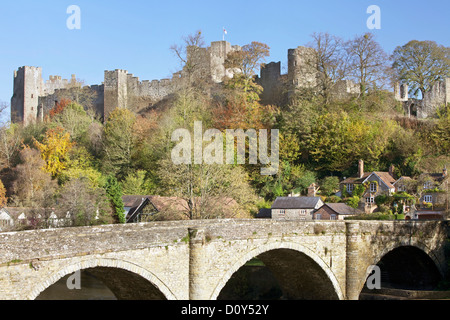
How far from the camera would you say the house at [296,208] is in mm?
33906

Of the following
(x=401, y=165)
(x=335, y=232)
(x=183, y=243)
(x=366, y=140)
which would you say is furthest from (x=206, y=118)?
(x=183, y=243)

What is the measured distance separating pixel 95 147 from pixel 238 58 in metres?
14.6

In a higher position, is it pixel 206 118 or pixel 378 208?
pixel 206 118

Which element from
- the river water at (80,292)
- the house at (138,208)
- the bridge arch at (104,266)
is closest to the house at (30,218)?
the house at (138,208)

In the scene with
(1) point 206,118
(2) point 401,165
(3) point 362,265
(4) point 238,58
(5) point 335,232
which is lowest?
(3) point 362,265

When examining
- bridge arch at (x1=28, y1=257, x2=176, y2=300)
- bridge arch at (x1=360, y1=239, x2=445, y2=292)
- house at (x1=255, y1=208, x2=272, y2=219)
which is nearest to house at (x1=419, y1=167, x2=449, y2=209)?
bridge arch at (x1=360, y1=239, x2=445, y2=292)

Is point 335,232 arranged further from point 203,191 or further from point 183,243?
point 203,191

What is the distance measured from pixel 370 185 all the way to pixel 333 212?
11.7 ft

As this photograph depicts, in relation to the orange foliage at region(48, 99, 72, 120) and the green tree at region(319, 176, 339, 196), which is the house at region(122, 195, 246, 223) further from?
the orange foliage at region(48, 99, 72, 120)

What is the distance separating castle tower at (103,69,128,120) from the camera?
5325 centimetres

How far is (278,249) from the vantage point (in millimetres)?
20094

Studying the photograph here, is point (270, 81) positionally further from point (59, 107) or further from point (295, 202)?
point (59, 107)

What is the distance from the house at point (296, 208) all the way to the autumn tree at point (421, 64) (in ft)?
68.6

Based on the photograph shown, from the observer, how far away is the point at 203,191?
2959 cm
